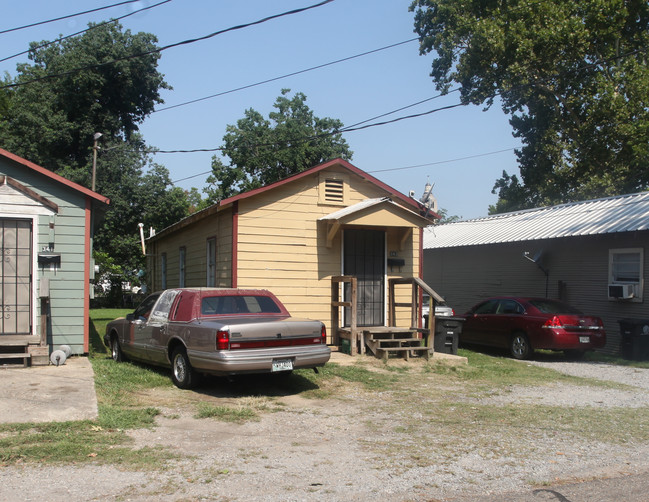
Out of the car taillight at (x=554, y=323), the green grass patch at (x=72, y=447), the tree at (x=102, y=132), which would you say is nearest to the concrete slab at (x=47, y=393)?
the green grass patch at (x=72, y=447)

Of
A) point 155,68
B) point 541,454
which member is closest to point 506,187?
point 155,68

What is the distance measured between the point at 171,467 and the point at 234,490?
2.72 ft

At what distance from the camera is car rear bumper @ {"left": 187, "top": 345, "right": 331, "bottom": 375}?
334 inches

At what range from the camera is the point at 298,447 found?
21.5 ft

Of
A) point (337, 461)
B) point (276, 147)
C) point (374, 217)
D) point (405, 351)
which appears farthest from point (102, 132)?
point (337, 461)

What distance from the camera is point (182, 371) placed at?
9.34m

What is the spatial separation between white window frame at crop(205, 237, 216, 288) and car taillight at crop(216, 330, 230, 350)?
21.7 ft

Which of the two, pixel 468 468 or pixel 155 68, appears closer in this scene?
pixel 468 468

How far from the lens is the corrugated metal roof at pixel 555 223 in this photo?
1684cm

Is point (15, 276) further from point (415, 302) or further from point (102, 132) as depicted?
point (102, 132)

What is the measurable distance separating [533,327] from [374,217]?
14.8ft

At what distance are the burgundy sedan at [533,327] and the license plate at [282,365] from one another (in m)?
7.49

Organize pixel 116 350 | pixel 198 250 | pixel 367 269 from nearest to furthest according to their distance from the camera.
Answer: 1. pixel 116 350
2. pixel 367 269
3. pixel 198 250

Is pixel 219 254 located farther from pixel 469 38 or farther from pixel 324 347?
pixel 469 38
